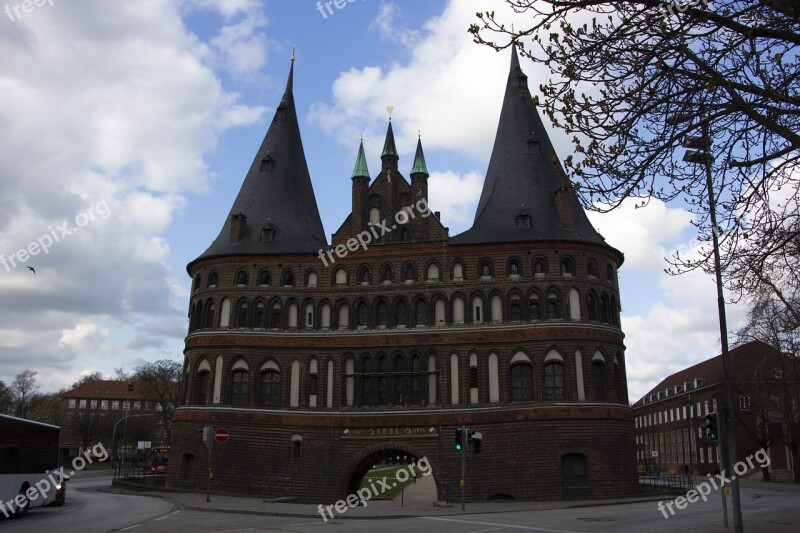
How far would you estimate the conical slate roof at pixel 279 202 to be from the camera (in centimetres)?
3959

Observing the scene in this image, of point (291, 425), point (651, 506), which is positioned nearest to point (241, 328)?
point (291, 425)

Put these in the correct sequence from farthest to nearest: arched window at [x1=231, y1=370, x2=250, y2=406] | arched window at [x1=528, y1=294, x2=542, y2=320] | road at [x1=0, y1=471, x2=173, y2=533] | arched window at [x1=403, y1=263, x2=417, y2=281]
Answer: arched window at [x1=403, y1=263, x2=417, y2=281] → arched window at [x1=231, y1=370, x2=250, y2=406] → arched window at [x1=528, y1=294, x2=542, y2=320] → road at [x1=0, y1=471, x2=173, y2=533]

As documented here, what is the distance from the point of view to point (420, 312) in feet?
122

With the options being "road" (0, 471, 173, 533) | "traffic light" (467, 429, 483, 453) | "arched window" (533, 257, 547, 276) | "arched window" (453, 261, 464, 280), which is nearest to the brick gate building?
"arched window" (453, 261, 464, 280)

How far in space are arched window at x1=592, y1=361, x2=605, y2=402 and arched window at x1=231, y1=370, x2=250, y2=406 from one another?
1751cm

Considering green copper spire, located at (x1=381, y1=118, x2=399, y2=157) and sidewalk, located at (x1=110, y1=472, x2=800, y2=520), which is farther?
green copper spire, located at (x1=381, y1=118, x2=399, y2=157)

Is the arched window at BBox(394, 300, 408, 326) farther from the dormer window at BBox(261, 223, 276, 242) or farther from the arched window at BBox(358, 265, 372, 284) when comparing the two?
the dormer window at BBox(261, 223, 276, 242)

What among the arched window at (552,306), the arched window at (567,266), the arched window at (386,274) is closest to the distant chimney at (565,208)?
the arched window at (567,266)

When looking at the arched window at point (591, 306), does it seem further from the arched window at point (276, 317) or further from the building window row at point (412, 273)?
the arched window at point (276, 317)

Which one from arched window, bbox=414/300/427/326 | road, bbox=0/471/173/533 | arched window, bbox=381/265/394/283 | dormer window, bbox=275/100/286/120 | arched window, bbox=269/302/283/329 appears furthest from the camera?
dormer window, bbox=275/100/286/120

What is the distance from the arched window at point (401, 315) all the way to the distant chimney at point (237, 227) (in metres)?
9.94

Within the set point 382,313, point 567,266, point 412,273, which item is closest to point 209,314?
point 382,313

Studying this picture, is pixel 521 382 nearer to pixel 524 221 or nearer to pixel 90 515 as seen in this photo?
pixel 524 221

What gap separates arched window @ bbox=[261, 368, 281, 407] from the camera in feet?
121
